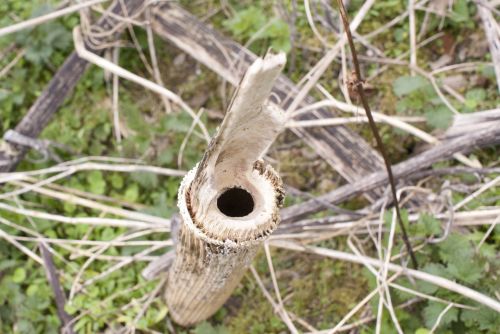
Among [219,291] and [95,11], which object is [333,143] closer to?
[219,291]

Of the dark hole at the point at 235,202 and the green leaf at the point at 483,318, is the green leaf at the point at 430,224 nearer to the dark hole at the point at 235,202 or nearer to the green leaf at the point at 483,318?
the green leaf at the point at 483,318

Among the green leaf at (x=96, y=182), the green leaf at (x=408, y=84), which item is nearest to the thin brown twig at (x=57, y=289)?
the green leaf at (x=96, y=182)

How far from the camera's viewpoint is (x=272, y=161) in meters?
2.67

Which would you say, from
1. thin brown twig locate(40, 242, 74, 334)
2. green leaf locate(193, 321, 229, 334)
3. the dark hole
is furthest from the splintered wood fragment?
thin brown twig locate(40, 242, 74, 334)

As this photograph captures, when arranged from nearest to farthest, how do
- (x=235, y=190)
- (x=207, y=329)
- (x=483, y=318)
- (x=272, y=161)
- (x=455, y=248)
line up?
(x=235, y=190) < (x=483, y=318) < (x=455, y=248) < (x=207, y=329) < (x=272, y=161)

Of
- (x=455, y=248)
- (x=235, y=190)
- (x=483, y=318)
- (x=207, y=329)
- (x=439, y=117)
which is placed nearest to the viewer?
(x=235, y=190)

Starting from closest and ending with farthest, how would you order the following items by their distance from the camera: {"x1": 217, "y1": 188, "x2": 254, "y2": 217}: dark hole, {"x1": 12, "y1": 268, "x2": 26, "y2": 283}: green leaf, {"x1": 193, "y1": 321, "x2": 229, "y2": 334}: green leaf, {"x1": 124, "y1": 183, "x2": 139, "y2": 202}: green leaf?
{"x1": 217, "y1": 188, "x2": 254, "y2": 217}: dark hole
{"x1": 193, "y1": 321, "x2": 229, "y2": 334}: green leaf
{"x1": 12, "y1": 268, "x2": 26, "y2": 283}: green leaf
{"x1": 124, "y1": 183, "x2": 139, "y2": 202}: green leaf

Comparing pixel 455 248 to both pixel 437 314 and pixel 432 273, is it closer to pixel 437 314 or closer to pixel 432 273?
pixel 432 273

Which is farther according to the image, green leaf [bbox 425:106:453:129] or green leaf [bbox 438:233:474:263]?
green leaf [bbox 425:106:453:129]

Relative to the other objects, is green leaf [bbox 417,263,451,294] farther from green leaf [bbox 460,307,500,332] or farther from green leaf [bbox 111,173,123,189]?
green leaf [bbox 111,173,123,189]

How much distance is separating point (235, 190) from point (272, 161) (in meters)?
1.28

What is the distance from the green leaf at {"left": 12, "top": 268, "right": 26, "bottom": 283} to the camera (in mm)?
2489

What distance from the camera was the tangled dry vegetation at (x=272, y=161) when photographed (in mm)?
2236

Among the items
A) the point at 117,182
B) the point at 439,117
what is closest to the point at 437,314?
the point at 439,117
